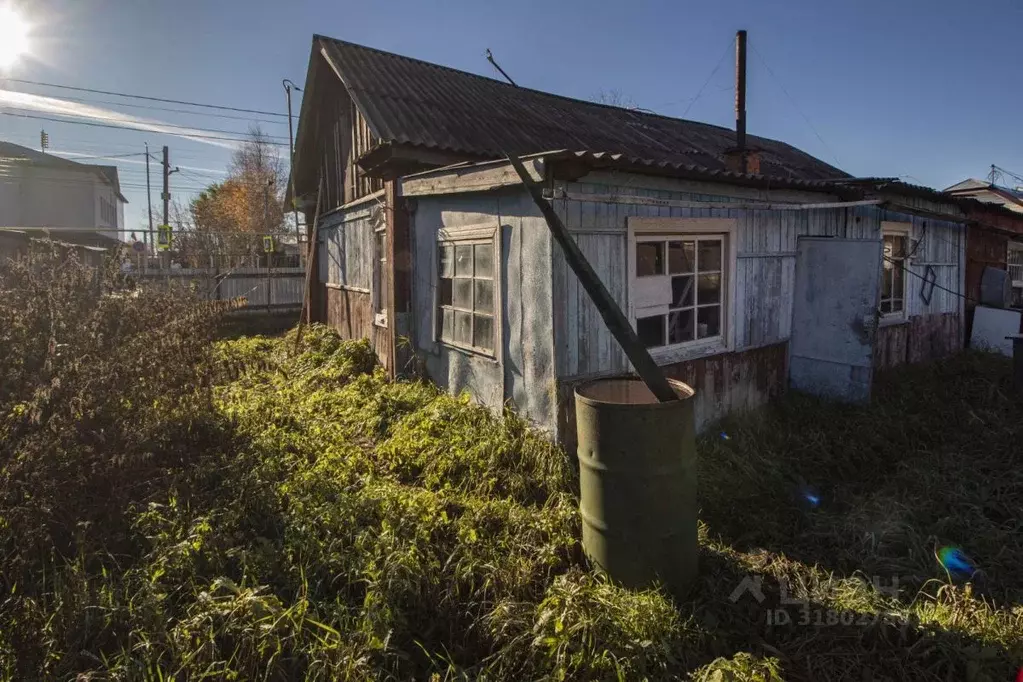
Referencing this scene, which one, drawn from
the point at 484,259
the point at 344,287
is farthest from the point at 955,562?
the point at 344,287

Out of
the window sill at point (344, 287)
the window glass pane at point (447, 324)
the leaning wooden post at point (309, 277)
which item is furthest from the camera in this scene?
the leaning wooden post at point (309, 277)

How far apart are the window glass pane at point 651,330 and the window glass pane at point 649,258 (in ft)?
1.46

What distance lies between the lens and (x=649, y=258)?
18.4ft

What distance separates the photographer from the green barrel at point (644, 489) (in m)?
3.38

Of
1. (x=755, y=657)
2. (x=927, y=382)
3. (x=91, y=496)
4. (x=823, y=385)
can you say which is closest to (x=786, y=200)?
(x=823, y=385)

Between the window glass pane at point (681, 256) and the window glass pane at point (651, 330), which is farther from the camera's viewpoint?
the window glass pane at point (681, 256)

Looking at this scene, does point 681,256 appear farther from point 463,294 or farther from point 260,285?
point 260,285

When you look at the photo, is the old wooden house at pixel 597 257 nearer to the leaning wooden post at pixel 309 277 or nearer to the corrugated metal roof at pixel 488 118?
the corrugated metal roof at pixel 488 118

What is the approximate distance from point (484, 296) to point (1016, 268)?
12498 mm

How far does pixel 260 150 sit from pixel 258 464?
42009 millimetres

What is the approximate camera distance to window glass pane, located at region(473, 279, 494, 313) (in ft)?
18.8

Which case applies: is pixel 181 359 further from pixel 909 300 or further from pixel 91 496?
pixel 909 300

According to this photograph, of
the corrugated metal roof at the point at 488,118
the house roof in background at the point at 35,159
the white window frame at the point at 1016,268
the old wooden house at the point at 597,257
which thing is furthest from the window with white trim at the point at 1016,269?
the house roof in background at the point at 35,159

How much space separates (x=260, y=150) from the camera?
4088 centimetres
